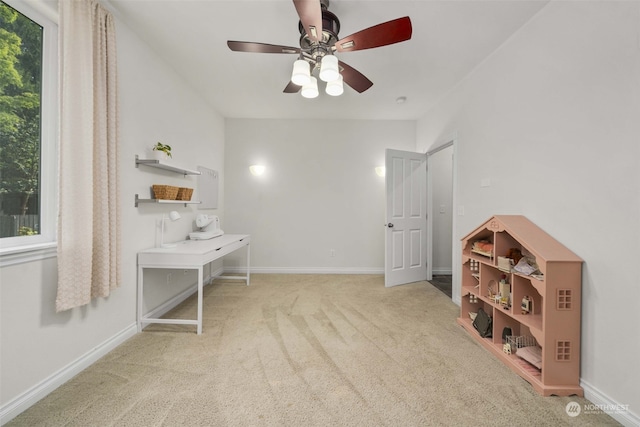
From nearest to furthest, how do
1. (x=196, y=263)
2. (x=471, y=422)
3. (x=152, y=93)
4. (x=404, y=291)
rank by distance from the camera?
(x=471, y=422) < (x=196, y=263) < (x=152, y=93) < (x=404, y=291)

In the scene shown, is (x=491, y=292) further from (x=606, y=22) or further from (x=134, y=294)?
(x=134, y=294)

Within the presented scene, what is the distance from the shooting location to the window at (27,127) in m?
1.42

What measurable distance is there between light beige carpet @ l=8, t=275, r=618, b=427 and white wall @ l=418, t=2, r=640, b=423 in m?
0.48

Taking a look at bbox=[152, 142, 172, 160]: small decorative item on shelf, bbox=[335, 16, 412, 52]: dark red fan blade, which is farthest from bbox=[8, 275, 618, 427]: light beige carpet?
bbox=[335, 16, 412, 52]: dark red fan blade

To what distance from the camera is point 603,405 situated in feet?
4.72

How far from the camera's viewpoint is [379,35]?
5.01 feet

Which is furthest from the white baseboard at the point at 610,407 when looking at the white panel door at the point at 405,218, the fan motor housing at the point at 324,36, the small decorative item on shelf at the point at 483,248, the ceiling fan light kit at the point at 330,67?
the fan motor housing at the point at 324,36

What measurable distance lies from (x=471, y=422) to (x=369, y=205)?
10.5 ft

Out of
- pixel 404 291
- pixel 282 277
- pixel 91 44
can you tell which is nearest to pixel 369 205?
pixel 404 291

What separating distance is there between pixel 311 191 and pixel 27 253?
3.31 meters

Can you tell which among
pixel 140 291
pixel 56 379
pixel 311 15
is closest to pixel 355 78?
pixel 311 15

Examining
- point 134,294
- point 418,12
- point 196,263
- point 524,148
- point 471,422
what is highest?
point 418,12

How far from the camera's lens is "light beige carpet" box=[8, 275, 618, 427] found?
136 cm

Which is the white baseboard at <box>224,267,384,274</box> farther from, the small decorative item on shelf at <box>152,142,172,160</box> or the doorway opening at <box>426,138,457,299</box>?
the small decorative item on shelf at <box>152,142,172,160</box>
